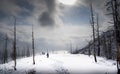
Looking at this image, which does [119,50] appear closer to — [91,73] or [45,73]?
[91,73]

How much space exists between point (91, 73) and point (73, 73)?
260 centimetres

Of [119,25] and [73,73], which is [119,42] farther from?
[73,73]

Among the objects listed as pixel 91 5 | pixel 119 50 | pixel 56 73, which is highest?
pixel 91 5

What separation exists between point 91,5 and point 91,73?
2181cm

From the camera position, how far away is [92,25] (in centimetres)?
4081

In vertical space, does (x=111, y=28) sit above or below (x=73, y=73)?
above

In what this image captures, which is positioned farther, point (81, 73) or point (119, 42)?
point (81, 73)

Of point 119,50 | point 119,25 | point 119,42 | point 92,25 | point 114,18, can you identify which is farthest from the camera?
point 92,25

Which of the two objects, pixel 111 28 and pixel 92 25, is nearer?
pixel 111 28

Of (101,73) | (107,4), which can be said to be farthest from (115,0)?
(101,73)

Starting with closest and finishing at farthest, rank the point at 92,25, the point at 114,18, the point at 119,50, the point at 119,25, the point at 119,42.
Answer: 1. the point at 119,50
2. the point at 119,42
3. the point at 119,25
4. the point at 114,18
5. the point at 92,25

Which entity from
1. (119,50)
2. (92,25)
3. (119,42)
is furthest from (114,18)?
(92,25)

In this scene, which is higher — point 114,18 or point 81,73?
point 114,18

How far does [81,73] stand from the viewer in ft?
80.4
